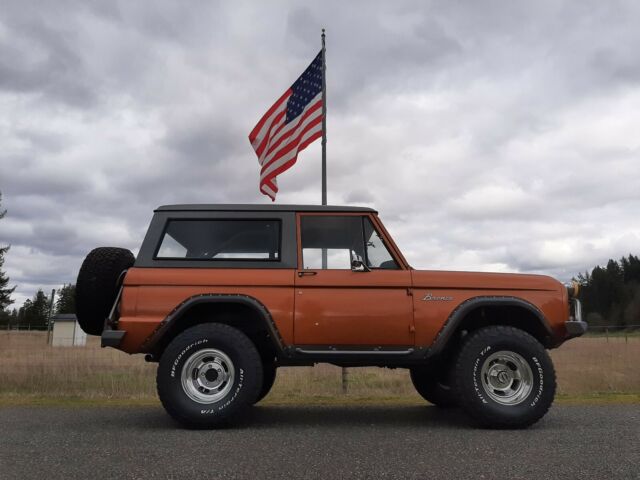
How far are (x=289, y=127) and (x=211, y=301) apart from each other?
6446 millimetres

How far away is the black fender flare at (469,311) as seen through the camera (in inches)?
180

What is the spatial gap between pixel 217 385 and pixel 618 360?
1655cm

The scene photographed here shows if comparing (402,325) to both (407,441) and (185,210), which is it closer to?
(407,441)

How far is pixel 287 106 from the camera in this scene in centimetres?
1066

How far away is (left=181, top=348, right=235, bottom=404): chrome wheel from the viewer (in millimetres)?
4486

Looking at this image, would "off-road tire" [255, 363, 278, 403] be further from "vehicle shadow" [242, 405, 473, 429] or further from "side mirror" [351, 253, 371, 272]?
"side mirror" [351, 253, 371, 272]

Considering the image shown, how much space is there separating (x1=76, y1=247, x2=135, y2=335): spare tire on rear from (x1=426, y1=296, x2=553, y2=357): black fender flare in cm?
300

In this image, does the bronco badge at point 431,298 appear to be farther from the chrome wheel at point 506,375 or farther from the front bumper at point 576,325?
the front bumper at point 576,325

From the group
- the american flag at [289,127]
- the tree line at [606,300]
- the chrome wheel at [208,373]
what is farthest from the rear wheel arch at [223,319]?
the tree line at [606,300]

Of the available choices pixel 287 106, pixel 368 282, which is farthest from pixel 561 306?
pixel 287 106

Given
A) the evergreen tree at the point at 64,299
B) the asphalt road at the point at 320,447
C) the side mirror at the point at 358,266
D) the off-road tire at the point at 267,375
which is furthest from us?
the evergreen tree at the point at 64,299

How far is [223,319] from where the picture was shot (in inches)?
193

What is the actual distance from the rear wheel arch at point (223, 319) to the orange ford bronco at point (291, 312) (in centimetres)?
1

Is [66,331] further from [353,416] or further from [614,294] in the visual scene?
[614,294]
